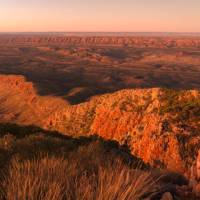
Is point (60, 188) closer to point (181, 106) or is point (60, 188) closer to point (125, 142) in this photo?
point (125, 142)

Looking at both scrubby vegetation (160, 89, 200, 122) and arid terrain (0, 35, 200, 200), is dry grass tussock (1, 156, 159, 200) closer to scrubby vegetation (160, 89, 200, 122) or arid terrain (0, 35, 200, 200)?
arid terrain (0, 35, 200, 200)

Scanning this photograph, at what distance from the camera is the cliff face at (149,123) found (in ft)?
45.6

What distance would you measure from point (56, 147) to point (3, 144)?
1.22 metres

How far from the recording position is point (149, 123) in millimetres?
17297

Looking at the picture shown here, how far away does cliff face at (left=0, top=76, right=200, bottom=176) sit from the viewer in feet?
45.6

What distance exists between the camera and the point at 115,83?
89688 mm

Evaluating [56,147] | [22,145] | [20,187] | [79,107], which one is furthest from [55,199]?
[79,107]

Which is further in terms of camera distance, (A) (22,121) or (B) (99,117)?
(A) (22,121)

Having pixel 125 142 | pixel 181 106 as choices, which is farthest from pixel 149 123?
pixel 181 106

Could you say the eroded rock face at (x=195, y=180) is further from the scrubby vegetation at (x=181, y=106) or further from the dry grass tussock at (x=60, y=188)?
the scrubby vegetation at (x=181, y=106)

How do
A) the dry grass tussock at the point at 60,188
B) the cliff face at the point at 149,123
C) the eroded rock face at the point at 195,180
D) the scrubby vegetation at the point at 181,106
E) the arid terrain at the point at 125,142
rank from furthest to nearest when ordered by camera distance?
the scrubby vegetation at the point at 181,106, the cliff face at the point at 149,123, the eroded rock face at the point at 195,180, the arid terrain at the point at 125,142, the dry grass tussock at the point at 60,188

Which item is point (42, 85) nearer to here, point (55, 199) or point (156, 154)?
point (156, 154)

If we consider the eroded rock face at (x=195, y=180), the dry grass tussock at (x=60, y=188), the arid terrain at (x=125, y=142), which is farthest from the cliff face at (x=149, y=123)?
the dry grass tussock at (x=60, y=188)

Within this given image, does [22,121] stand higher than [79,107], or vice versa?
[79,107]
